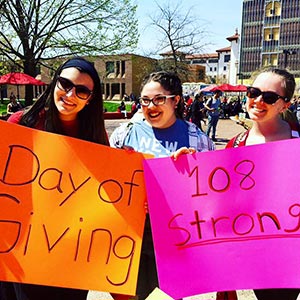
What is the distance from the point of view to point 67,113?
1.60 meters

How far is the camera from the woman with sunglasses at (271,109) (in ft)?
5.50

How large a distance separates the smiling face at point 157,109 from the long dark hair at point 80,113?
24cm

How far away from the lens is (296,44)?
217ft

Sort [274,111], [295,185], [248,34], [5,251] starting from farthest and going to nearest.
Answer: [248,34], [274,111], [295,185], [5,251]

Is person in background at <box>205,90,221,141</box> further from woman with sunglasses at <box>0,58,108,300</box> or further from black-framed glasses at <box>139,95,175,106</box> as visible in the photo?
woman with sunglasses at <box>0,58,108,300</box>

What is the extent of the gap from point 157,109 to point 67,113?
462mm

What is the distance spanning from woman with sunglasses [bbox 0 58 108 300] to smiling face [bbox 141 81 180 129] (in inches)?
9.6

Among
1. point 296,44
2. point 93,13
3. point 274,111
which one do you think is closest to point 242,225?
point 274,111

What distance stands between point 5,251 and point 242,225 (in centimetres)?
99

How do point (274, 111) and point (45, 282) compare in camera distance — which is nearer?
point (45, 282)

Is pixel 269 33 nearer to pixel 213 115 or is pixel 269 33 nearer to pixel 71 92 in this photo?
Result: pixel 213 115

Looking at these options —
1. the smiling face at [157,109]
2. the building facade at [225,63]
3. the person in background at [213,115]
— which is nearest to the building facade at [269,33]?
the building facade at [225,63]

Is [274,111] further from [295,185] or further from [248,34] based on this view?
[248,34]

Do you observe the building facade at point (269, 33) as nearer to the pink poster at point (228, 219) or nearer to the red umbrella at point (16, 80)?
the red umbrella at point (16, 80)
